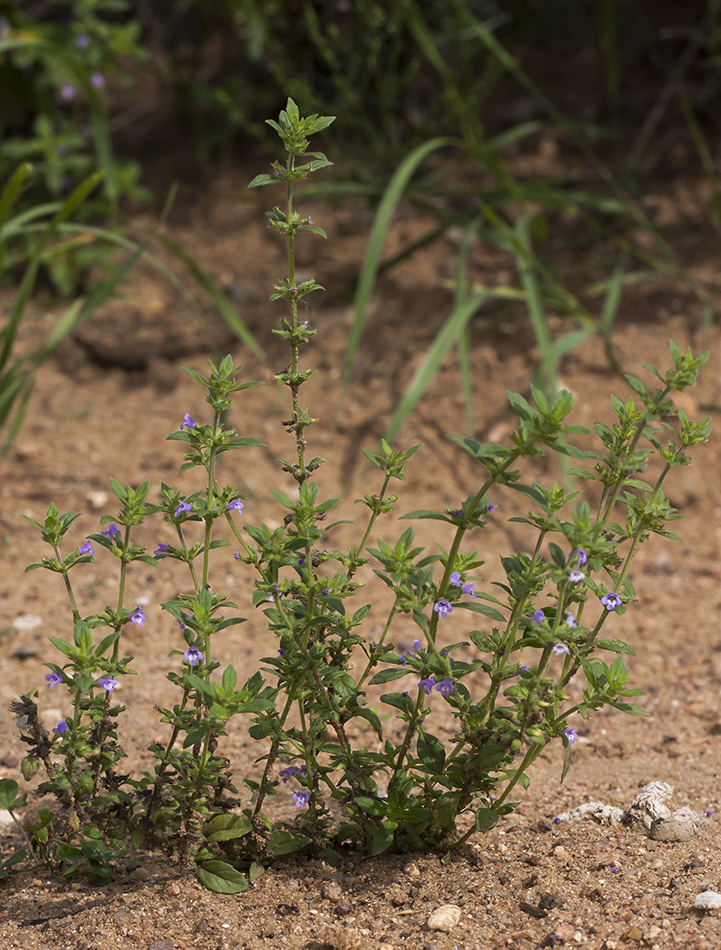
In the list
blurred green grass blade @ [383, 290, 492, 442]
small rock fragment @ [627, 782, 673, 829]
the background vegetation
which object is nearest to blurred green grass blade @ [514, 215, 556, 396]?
the background vegetation

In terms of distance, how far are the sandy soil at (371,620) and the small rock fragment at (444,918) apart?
0.04 feet

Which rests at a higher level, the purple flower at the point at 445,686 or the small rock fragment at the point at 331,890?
the purple flower at the point at 445,686

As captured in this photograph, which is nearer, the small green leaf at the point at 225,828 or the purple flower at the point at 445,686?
the purple flower at the point at 445,686

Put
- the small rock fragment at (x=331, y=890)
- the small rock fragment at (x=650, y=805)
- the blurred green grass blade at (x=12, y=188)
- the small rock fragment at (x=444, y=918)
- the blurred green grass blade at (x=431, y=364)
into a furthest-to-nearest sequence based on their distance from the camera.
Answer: the blurred green grass blade at (x=431, y=364)
the blurred green grass blade at (x=12, y=188)
the small rock fragment at (x=650, y=805)
the small rock fragment at (x=331, y=890)
the small rock fragment at (x=444, y=918)

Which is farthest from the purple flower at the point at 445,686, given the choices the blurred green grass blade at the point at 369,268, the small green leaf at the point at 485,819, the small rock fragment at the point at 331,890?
the blurred green grass blade at the point at 369,268

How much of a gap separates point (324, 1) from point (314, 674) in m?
3.55

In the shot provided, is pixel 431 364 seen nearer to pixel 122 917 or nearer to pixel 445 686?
pixel 445 686

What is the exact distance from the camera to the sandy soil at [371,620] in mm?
1507

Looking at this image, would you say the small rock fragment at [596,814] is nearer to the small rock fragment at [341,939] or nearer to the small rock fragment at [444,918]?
the small rock fragment at [444,918]

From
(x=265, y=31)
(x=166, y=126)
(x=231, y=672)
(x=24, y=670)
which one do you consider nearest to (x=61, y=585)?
(x=24, y=670)

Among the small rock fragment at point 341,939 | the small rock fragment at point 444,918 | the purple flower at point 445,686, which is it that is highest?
the purple flower at point 445,686

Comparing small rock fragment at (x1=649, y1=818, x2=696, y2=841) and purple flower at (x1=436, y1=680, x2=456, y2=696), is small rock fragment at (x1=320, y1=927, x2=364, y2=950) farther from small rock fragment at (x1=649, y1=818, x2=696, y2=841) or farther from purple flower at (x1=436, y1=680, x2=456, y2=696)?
small rock fragment at (x1=649, y1=818, x2=696, y2=841)

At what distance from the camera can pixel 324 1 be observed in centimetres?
408

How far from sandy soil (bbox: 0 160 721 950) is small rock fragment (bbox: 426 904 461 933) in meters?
0.01
